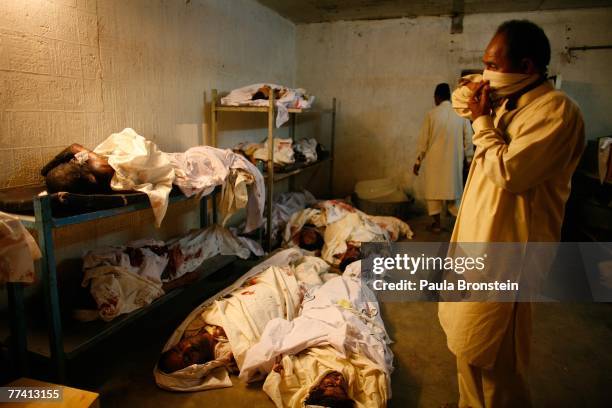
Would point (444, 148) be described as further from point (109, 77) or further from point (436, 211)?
point (109, 77)

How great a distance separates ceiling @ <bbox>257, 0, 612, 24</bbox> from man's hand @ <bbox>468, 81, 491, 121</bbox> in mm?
3785

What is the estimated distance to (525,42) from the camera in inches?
54.5

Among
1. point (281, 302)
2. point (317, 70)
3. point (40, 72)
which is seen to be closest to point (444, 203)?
point (317, 70)

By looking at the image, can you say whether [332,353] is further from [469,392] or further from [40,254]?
[40,254]

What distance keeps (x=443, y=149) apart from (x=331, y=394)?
3654 millimetres

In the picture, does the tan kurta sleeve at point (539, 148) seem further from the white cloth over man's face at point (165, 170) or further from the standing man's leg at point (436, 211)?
the standing man's leg at point (436, 211)

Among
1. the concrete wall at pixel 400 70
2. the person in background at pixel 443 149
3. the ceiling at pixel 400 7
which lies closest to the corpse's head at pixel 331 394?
the person in background at pixel 443 149

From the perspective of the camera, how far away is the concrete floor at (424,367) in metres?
2.10

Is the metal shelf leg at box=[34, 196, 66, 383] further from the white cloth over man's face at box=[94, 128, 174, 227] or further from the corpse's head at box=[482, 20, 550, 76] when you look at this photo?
the corpse's head at box=[482, 20, 550, 76]

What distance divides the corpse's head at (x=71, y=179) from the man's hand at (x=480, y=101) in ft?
5.93

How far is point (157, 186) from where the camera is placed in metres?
2.27

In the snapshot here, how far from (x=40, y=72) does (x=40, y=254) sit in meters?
1.24

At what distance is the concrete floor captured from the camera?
2.10m

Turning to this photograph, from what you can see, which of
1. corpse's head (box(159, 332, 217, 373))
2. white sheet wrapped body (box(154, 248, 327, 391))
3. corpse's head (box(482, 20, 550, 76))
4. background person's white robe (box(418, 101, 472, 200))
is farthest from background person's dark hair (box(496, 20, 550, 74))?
background person's white robe (box(418, 101, 472, 200))
